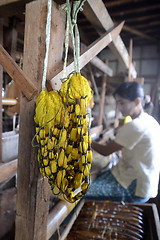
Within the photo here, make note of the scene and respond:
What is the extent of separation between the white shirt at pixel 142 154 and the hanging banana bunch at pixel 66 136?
1124 mm

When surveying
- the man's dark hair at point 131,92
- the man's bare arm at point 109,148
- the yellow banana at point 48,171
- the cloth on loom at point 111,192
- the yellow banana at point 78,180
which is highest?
the man's dark hair at point 131,92

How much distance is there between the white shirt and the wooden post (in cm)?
109

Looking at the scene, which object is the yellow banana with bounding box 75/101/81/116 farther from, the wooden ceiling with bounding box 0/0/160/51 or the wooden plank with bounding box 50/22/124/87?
the wooden ceiling with bounding box 0/0/160/51

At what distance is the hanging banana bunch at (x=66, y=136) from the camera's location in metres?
0.70

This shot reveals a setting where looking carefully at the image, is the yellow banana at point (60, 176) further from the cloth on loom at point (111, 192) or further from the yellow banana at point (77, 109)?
the cloth on loom at point (111, 192)

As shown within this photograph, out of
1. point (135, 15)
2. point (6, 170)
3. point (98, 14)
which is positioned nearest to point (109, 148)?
point (6, 170)

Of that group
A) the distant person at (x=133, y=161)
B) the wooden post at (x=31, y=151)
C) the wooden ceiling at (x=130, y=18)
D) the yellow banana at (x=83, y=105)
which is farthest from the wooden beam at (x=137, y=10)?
the yellow banana at (x=83, y=105)

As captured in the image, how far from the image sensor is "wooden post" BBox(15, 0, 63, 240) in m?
0.82

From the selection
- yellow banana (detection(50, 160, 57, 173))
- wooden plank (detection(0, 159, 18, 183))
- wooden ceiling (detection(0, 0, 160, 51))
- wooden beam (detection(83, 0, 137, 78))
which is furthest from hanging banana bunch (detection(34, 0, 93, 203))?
wooden ceiling (detection(0, 0, 160, 51))

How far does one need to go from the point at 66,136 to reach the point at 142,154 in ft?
4.10

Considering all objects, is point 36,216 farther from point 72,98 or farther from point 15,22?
point 15,22

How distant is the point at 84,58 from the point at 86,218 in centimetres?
147

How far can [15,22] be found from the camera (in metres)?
2.14

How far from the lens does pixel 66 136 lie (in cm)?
71
